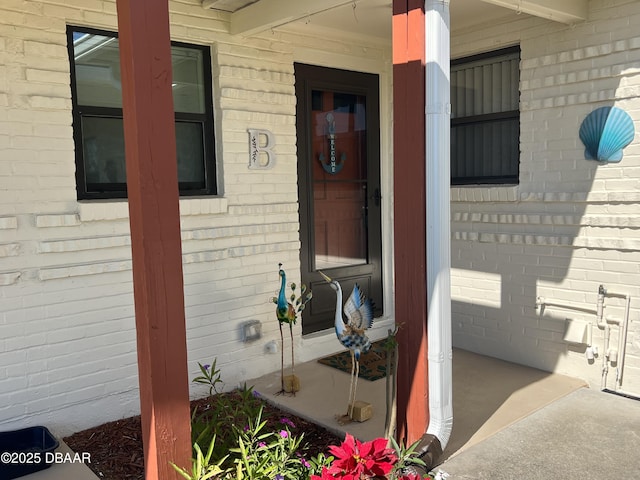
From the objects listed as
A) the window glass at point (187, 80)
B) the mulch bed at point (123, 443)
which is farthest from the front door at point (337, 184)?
the mulch bed at point (123, 443)

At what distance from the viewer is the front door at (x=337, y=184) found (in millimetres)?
4855

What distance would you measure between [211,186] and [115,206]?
817 millimetres

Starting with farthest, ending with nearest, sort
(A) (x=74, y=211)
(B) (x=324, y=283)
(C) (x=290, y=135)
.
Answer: (B) (x=324, y=283) < (C) (x=290, y=135) < (A) (x=74, y=211)

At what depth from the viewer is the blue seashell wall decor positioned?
392cm

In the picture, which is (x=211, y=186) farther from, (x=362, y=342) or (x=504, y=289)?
(x=504, y=289)

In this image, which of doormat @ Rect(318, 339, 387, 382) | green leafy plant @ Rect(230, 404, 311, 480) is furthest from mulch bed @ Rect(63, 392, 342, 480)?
doormat @ Rect(318, 339, 387, 382)

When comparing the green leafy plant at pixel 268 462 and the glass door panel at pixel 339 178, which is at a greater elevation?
the glass door panel at pixel 339 178

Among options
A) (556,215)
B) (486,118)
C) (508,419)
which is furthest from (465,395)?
(486,118)

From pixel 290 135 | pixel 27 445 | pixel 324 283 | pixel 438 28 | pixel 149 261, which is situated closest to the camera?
pixel 149 261

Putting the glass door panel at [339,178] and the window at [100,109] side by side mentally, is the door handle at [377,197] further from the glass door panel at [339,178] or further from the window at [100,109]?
the window at [100,109]

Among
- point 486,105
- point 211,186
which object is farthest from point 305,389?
point 486,105

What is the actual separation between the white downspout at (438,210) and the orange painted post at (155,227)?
54.1 inches

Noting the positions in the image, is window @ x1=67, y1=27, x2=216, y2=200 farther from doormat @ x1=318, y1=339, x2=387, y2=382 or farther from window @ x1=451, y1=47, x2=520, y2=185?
window @ x1=451, y1=47, x2=520, y2=185

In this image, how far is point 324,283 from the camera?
5.06 meters
